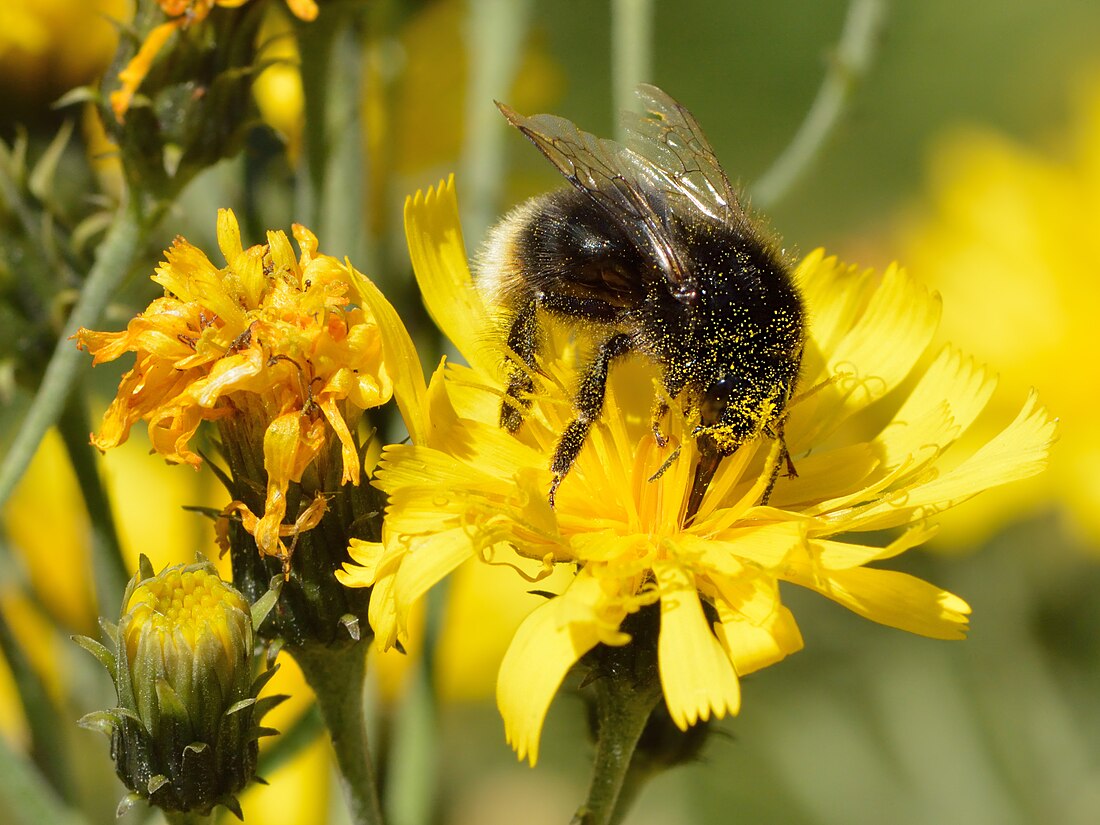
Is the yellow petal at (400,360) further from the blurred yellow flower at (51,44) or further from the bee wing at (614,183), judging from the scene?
the blurred yellow flower at (51,44)

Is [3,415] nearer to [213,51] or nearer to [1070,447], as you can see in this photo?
[213,51]

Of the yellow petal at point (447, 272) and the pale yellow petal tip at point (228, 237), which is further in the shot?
the yellow petal at point (447, 272)

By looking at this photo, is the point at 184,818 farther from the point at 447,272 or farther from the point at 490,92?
the point at 490,92

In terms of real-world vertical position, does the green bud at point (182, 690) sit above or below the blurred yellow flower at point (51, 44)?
below

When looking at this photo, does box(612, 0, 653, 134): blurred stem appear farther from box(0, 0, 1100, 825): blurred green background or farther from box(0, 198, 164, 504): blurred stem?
box(0, 198, 164, 504): blurred stem

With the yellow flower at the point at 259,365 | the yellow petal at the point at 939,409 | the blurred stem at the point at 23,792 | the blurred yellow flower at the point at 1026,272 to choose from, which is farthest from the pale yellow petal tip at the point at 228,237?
the blurred yellow flower at the point at 1026,272

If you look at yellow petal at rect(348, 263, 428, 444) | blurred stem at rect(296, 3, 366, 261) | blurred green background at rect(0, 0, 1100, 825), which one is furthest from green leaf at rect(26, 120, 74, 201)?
yellow petal at rect(348, 263, 428, 444)
